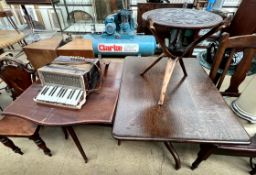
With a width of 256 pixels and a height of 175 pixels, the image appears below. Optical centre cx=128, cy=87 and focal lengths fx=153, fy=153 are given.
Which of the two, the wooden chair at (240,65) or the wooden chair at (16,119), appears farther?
the wooden chair at (16,119)

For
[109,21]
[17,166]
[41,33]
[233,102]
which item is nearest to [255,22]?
[233,102]

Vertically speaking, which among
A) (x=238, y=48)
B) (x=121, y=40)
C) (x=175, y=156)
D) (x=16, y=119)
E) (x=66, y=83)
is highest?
(x=238, y=48)

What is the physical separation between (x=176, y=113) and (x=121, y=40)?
1776mm

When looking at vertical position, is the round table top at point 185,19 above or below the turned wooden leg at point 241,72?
above

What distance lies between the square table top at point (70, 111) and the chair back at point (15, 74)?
0.70 ft

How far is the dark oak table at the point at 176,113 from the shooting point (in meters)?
0.76

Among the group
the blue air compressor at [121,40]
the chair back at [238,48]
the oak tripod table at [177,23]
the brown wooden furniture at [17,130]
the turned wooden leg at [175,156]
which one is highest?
the oak tripod table at [177,23]

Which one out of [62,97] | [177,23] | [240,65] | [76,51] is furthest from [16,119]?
[240,65]

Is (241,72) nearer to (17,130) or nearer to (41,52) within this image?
(17,130)

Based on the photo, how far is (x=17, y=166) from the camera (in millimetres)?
1374

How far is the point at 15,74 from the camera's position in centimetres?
127

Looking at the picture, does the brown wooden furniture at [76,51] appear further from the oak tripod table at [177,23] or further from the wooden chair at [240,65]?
the wooden chair at [240,65]

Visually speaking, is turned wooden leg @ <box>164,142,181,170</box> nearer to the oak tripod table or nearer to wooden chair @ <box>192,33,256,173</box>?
wooden chair @ <box>192,33,256,173</box>

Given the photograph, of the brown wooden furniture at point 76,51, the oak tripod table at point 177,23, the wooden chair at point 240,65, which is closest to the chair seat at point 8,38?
the brown wooden furniture at point 76,51
